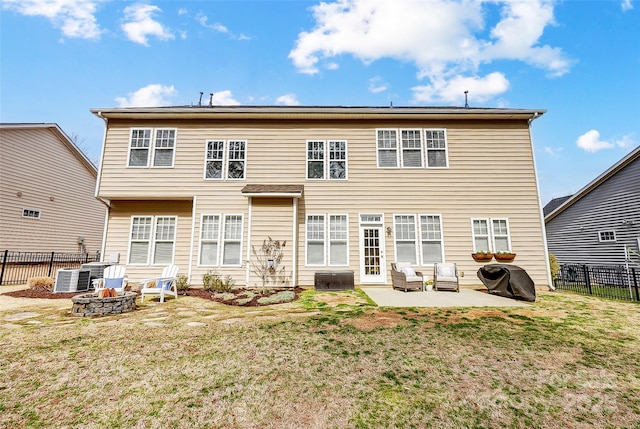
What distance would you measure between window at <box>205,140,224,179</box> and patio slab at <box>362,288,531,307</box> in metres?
6.81

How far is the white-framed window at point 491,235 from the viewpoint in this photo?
31.4 ft

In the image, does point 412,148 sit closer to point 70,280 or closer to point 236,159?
point 236,159

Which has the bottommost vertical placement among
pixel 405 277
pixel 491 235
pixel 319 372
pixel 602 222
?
pixel 319 372

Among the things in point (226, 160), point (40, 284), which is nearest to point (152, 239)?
point (40, 284)

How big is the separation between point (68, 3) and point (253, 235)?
931cm

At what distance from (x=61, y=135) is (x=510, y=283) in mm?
22089

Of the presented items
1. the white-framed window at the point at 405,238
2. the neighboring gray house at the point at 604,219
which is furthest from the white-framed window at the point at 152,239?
the neighboring gray house at the point at 604,219

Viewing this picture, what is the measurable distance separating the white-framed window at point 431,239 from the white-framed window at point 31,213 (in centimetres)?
1837

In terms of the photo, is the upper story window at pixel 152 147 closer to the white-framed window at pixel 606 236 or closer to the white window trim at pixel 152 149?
the white window trim at pixel 152 149

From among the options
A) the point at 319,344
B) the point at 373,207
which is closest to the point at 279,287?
the point at 373,207

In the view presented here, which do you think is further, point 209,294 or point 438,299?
point 209,294

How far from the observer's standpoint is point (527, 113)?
9.80m

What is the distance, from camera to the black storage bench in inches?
342

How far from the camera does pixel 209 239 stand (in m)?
9.51
